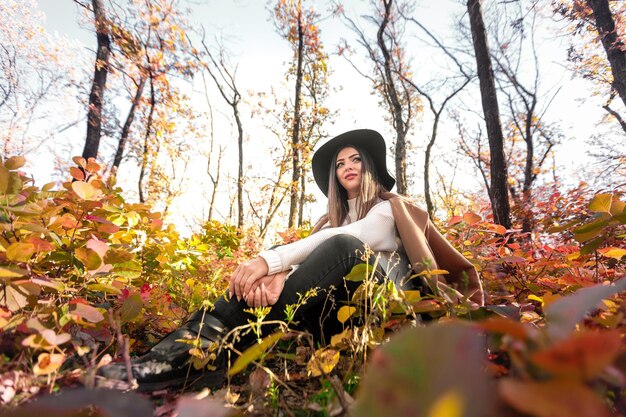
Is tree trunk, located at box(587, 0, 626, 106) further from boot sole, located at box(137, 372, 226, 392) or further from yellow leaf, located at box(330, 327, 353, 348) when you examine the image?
boot sole, located at box(137, 372, 226, 392)

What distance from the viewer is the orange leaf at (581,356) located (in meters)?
0.23

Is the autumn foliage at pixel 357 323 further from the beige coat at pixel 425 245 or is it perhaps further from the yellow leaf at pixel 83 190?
the beige coat at pixel 425 245

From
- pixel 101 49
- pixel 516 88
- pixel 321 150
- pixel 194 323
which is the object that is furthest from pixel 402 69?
pixel 194 323

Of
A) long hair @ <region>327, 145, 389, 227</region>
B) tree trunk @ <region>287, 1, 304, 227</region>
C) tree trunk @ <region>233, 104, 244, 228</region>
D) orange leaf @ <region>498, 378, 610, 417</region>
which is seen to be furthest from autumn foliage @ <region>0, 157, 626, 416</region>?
tree trunk @ <region>233, 104, 244, 228</region>

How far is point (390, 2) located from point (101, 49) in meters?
7.66

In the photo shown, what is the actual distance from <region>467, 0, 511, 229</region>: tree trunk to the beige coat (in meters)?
2.88

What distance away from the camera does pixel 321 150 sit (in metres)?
2.42

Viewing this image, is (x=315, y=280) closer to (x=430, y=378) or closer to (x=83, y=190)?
(x=83, y=190)

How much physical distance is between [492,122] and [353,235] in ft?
12.8

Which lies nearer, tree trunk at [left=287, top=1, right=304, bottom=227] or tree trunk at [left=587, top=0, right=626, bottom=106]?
tree trunk at [left=587, top=0, right=626, bottom=106]

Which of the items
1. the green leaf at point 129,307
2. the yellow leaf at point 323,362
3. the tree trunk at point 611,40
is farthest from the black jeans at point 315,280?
the tree trunk at point 611,40

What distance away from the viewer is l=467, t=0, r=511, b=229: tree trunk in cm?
417

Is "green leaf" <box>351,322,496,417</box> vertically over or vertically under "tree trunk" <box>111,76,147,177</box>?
under

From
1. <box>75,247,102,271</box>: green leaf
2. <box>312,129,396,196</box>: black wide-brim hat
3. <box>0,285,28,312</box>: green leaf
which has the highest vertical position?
<box>312,129,396,196</box>: black wide-brim hat
